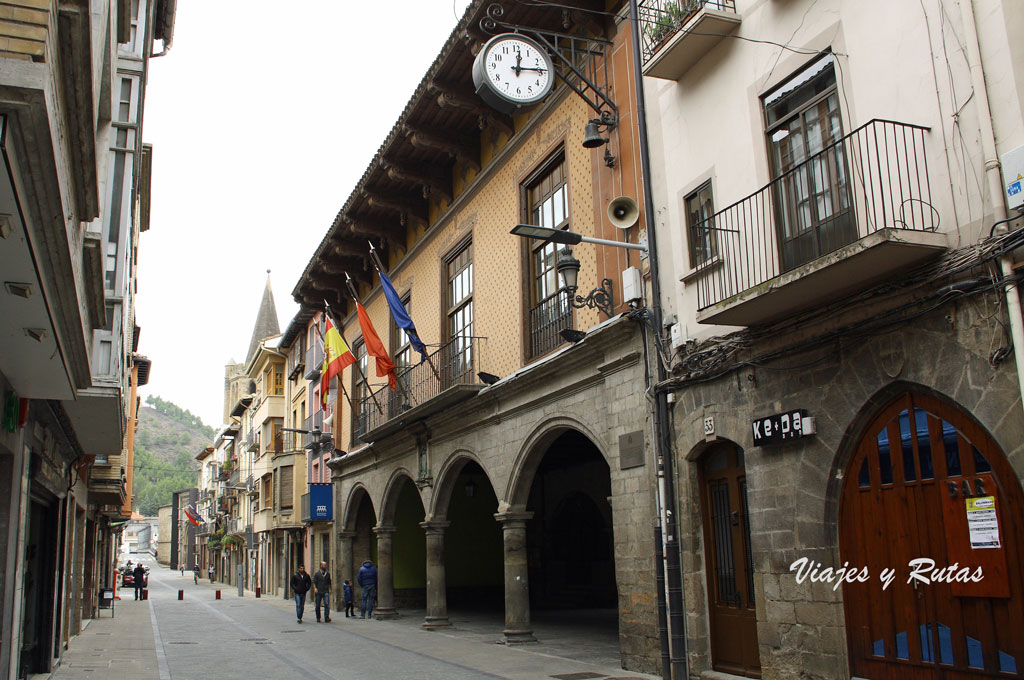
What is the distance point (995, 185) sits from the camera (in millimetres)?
6477

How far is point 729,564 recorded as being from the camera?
31.7 ft

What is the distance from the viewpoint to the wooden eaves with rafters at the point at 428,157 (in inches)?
517

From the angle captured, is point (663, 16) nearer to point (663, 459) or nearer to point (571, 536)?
point (663, 459)

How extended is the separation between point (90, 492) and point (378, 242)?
10.9 m

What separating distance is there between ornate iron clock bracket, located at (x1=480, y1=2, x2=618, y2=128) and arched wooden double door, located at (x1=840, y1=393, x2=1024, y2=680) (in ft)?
19.7

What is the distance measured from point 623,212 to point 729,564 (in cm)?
452

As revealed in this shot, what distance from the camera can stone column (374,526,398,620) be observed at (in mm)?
20812

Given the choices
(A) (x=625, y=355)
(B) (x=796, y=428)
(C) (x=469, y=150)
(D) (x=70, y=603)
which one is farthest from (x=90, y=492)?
(B) (x=796, y=428)

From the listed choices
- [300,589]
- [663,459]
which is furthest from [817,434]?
[300,589]

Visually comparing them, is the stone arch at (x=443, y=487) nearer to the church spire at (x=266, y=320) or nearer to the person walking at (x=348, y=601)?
the person walking at (x=348, y=601)

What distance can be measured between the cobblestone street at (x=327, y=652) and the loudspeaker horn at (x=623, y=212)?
5.56 meters

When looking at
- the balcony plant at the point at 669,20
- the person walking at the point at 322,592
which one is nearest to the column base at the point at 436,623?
the person walking at the point at 322,592

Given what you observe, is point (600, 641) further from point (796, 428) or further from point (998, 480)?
point (998, 480)

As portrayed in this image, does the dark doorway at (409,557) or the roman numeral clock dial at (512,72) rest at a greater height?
the roman numeral clock dial at (512,72)
